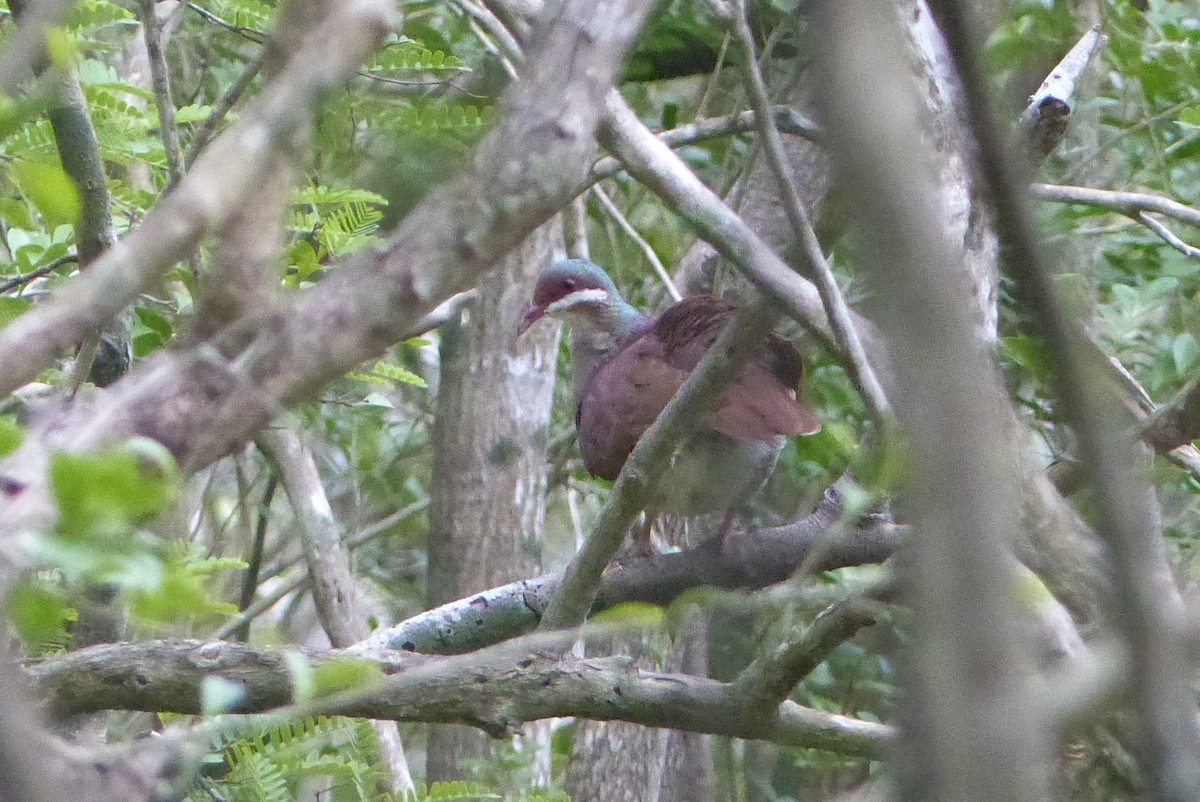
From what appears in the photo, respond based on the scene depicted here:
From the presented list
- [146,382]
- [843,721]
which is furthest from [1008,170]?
[843,721]

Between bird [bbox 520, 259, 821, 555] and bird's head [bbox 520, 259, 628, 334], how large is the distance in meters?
0.57

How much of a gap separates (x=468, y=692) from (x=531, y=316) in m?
2.39

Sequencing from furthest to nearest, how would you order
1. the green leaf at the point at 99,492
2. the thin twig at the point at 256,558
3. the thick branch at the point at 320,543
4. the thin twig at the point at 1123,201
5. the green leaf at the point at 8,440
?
the thin twig at the point at 256,558 < the thick branch at the point at 320,543 < the thin twig at the point at 1123,201 < the green leaf at the point at 8,440 < the green leaf at the point at 99,492

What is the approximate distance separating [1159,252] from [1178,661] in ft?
12.2

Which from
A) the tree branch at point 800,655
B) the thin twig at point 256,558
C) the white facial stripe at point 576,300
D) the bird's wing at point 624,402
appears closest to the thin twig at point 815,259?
the tree branch at point 800,655

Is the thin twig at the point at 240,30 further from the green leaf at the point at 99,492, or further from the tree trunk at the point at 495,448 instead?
the green leaf at the point at 99,492

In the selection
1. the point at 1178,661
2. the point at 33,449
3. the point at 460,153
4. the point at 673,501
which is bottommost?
the point at 1178,661

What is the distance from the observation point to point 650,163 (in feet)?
7.64

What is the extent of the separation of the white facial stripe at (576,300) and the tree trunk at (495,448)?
448mm

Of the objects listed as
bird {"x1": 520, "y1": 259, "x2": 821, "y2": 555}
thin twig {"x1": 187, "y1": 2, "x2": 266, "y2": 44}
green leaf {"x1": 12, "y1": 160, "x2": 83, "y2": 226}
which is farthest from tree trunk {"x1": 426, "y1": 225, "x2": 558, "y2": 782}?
green leaf {"x1": 12, "y1": 160, "x2": 83, "y2": 226}

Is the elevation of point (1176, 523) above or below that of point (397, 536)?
below

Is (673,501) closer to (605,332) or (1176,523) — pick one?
(605,332)

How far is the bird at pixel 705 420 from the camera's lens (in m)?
3.30

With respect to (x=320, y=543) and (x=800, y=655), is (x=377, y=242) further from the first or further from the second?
(x=320, y=543)
